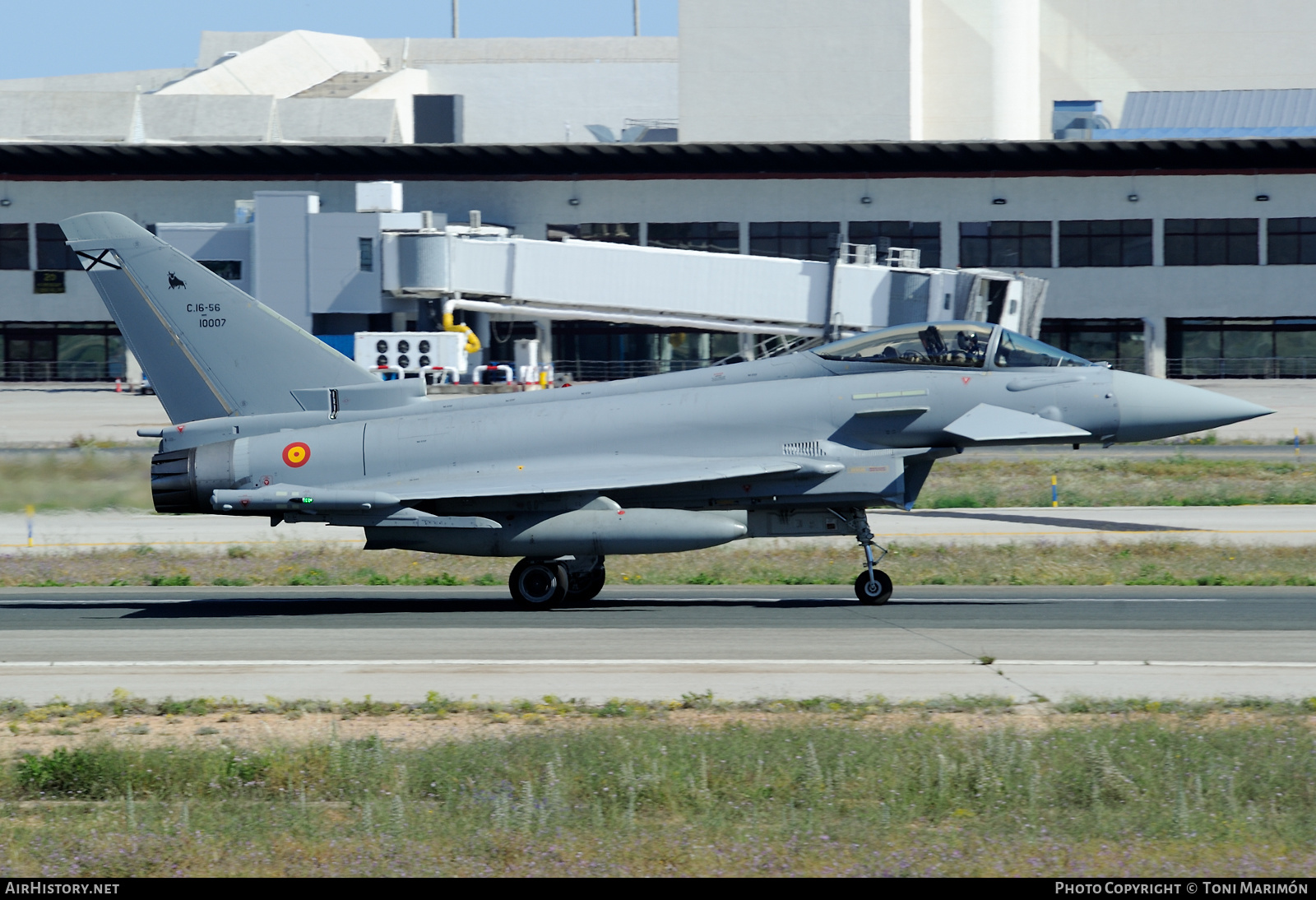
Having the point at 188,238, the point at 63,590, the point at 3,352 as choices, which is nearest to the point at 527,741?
the point at 63,590

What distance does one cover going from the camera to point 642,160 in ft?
205

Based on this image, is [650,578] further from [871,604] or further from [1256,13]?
[1256,13]

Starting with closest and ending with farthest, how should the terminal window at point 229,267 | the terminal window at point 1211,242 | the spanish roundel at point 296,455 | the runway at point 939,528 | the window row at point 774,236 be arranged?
1. the spanish roundel at point 296,455
2. the runway at point 939,528
3. the terminal window at point 229,267
4. the terminal window at point 1211,242
5. the window row at point 774,236

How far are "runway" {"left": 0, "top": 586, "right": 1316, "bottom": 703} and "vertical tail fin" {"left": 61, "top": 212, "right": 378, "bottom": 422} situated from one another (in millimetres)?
2895

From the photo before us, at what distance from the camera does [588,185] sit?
2490 inches

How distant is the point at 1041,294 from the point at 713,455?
38210mm

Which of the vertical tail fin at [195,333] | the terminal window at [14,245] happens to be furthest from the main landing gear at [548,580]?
the terminal window at [14,245]

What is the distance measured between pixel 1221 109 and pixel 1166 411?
193ft

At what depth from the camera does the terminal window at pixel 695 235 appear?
205ft

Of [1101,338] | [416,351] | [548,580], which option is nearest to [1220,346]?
[1101,338]

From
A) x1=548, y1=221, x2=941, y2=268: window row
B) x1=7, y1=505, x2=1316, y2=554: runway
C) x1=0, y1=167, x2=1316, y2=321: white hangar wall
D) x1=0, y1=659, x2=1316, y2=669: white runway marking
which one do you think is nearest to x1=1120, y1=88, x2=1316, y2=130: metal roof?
x1=0, y1=167, x2=1316, y2=321: white hangar wall

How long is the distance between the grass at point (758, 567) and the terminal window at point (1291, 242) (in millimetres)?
41785

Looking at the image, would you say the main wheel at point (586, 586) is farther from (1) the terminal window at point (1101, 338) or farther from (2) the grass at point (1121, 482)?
(1) the terminal window at point (1101, 338)

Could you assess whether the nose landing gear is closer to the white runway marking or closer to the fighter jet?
the fighter jet
